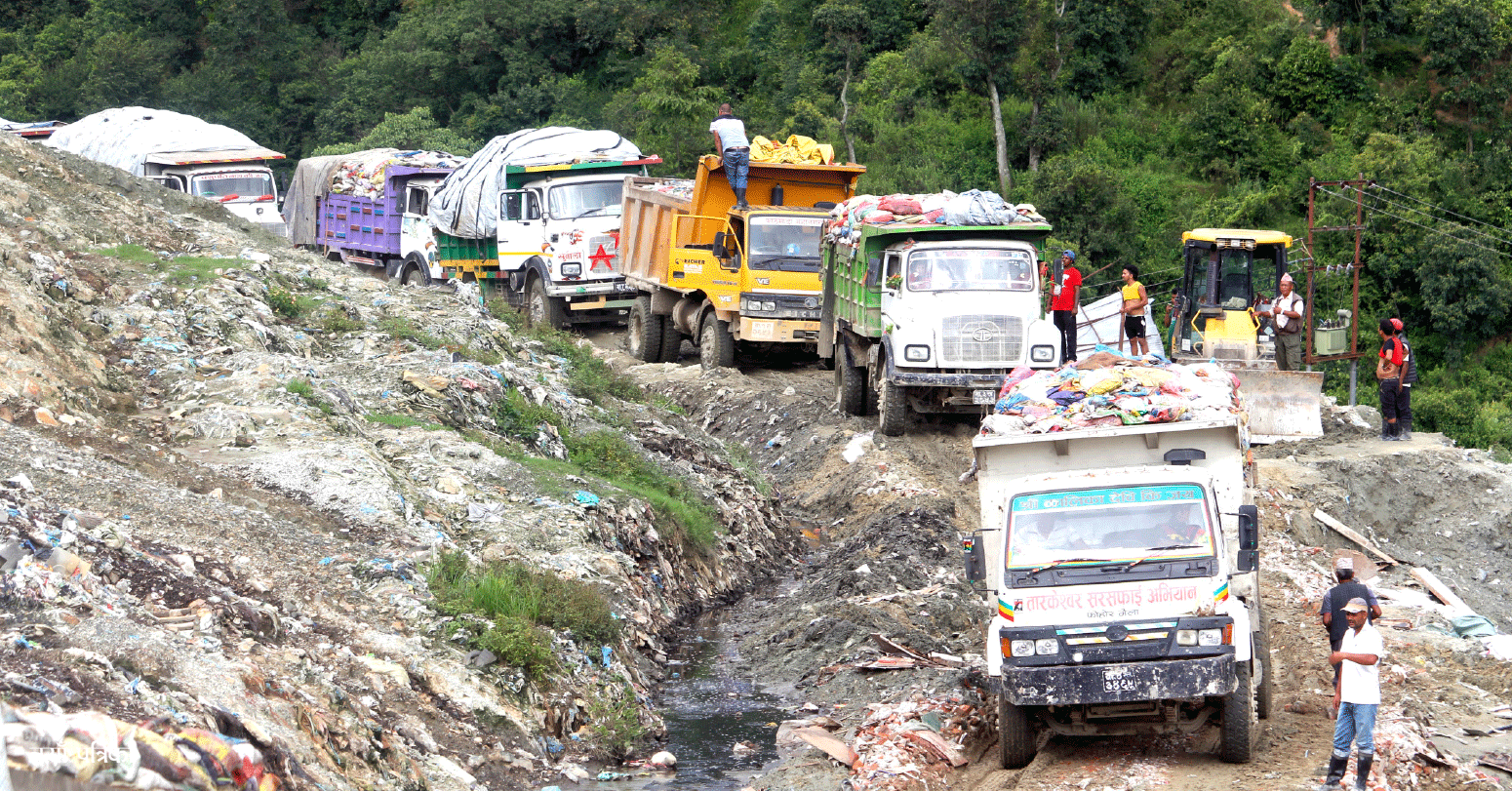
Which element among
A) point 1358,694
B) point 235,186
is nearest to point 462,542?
point 1358,694

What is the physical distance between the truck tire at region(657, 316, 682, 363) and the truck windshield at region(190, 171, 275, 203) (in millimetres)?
9139

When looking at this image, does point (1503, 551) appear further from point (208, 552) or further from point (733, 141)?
point (208, 552)

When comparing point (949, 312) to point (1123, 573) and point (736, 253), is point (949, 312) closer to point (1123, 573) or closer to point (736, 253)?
point (736, 253)

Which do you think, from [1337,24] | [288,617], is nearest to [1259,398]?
[288,617]

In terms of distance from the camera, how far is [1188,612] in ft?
24.0

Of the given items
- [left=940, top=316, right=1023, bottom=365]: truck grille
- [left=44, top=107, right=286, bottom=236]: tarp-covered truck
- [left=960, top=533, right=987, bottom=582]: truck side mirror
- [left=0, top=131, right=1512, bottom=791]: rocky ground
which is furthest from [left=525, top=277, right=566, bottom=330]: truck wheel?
[left=960, top=533, right=987, bottom=582]: truck side mirror

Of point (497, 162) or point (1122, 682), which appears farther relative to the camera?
point (497, 162)

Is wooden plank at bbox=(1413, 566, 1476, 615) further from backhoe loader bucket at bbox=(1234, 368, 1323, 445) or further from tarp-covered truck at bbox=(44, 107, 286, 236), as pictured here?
tarp-covered truck at bbox=(44, 107, 286, 236)

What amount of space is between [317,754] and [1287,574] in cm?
916

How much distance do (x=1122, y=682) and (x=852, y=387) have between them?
989cm

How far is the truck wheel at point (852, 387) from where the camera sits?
16.8 m

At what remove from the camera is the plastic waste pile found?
25.7 m

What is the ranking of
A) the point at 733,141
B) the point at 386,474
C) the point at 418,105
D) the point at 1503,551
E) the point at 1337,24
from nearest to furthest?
1. the point at 386,474
2. the point at 1503,551
3. the point at 733,141
4. the point at 1337,24
5. the point at 418,105

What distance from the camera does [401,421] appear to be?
39.2 feet
